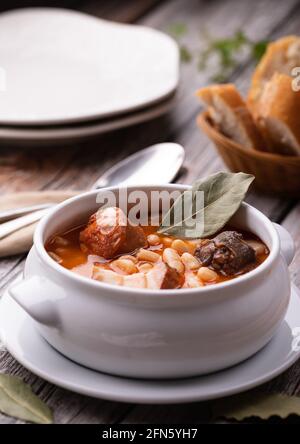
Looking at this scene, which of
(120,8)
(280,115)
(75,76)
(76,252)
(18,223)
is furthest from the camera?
(120,8)

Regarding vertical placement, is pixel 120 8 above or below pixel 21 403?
below

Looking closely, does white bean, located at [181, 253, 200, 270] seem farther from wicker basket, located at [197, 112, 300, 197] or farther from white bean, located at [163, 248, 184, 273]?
wicker basket, located at [197, 112, 300, 197]

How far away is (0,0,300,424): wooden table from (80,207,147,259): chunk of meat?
11.5 inches

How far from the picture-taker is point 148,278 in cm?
142

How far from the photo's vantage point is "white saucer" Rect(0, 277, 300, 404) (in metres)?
1.35

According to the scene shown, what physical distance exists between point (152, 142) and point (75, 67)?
21.0 inches

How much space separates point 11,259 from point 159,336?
777 mm

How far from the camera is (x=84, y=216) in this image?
66.9 inches

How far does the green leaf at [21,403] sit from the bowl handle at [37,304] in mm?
151

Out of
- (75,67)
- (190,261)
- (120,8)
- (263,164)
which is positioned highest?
(190,261)

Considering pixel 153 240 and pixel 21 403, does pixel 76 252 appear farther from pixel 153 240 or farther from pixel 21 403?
pixel 21 403

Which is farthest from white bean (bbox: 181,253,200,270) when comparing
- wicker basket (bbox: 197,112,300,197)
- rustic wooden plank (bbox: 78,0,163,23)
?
rustic wooden plank (bbox: 78,0,163,23)

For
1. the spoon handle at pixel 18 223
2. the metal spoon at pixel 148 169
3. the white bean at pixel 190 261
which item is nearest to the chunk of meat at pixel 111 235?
the white bean at pixel 190 261

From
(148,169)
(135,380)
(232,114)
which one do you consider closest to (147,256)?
(135,380)
